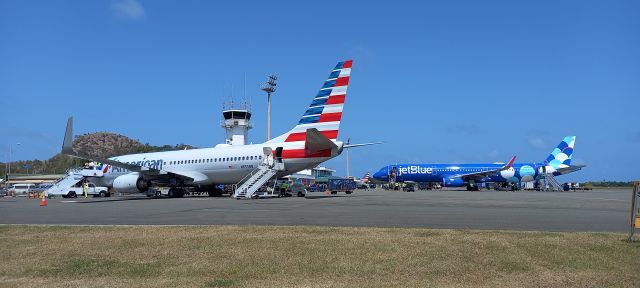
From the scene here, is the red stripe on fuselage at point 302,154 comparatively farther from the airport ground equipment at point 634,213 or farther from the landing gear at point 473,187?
the landing gear at point 473,187

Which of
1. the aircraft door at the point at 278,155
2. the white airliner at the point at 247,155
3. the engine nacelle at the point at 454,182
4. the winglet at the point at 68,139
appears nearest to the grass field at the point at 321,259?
the white airliner at the point at 247,155

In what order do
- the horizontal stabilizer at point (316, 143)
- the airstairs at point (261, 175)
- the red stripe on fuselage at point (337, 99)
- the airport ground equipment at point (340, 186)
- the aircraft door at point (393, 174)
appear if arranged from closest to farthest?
1. the horizontal stabilizer at point (316, 143)
2. the airstairs at point (261, 175)
3. the red stripe on fuselage at point (337, 99)
4. the airport ground equipment at point (340, 186)
5. the aircraft door at point (393, 174)

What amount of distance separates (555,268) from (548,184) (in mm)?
68611

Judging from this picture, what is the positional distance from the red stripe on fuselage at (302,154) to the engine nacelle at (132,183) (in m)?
12.4

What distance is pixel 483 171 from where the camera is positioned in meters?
69.5

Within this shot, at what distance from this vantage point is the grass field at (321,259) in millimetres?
6348

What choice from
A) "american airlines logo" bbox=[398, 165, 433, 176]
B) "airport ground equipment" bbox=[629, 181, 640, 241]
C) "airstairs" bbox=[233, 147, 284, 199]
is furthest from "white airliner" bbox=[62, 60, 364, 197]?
"american airlines logo" bbox=[398, 165, 433, 176]

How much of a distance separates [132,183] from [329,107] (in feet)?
54.6

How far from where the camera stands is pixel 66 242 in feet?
31.1

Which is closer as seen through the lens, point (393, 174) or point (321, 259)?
point (321, 259)

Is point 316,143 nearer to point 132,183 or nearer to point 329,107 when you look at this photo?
point 329,107

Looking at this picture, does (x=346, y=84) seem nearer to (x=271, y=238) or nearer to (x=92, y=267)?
(x=271, y=238)

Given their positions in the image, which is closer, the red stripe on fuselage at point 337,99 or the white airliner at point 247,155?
the white airliner at point 247,155

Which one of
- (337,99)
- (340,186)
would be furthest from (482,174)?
(337,99)
